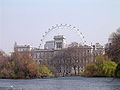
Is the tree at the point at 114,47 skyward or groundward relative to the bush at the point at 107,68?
skyward

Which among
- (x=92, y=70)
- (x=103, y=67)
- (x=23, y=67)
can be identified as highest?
(x=23, y=67)

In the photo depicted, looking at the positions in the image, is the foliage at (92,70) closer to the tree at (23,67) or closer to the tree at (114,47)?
the tree at (114,47)

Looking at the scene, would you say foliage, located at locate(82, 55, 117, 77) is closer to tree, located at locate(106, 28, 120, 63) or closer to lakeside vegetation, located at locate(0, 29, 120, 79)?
lakeside vegetation, located at locate(0, 29, 120, 79)

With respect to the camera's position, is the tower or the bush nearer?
the bush

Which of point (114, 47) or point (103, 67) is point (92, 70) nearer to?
point (103, 67)

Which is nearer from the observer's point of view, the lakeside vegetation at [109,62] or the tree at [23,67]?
the lakeside vegetation at [109,62]

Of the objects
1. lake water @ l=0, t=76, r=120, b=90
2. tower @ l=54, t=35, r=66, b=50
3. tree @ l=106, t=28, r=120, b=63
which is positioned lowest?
lake water @ l=0, t=76, r=120, b=90

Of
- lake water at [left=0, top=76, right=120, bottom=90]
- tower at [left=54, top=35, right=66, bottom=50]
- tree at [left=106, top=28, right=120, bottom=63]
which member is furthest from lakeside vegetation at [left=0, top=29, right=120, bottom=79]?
tower at [left=54, top=35, right=66, bottom=50]

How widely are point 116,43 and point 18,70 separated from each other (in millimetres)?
20323

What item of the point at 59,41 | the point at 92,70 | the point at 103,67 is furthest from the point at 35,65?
the point at 59,41

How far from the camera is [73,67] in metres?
130

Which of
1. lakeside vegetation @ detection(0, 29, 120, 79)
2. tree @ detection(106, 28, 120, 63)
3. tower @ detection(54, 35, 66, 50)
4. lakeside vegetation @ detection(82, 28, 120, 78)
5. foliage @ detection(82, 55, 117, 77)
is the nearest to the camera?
tree @ detection(106, 28, 120, 63)

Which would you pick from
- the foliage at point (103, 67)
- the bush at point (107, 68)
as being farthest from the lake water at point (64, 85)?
the foliage at point (103, 67)

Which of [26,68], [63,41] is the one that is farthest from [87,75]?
[63,41]
